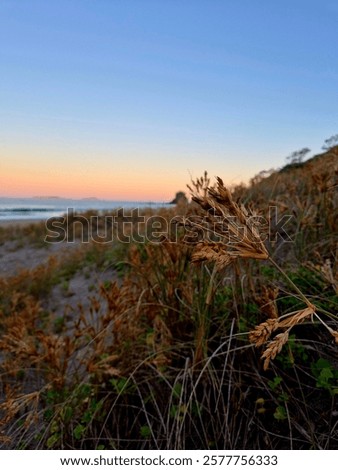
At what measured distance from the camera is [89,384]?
224 cm

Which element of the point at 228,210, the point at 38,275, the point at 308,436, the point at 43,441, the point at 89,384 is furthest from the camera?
the point at 38,275

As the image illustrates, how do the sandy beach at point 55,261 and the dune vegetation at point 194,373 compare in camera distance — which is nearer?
the dune vegetation at point 194,373

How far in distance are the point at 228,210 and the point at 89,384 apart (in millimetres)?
1730

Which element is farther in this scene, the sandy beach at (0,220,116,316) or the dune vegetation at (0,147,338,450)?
the sandy beach at (0,220,116,316)

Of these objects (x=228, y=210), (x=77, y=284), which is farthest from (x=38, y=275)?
(x=228, y=210)

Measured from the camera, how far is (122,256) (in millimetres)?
5734

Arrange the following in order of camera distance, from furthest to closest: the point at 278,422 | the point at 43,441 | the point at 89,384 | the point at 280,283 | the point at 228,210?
the point at 280,283 → the point at 89,384 → the point at 43,441 → the point at 278,422 → the point at 228,210

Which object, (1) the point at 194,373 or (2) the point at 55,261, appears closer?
(1) the point at 194,373

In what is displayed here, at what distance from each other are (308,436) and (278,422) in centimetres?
17
